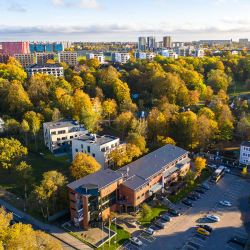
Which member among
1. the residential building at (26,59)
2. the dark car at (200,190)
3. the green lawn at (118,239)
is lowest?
the green lawn at (118,239)

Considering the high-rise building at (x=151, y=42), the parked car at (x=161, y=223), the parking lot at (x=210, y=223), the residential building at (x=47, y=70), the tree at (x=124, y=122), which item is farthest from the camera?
the high-rise building at (x=151, y=42)

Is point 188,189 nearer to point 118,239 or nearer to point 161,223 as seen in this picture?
point 161,223

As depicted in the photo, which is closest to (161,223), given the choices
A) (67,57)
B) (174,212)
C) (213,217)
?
(174,212)

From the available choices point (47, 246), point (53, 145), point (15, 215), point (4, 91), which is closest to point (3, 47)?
point (4, 91)

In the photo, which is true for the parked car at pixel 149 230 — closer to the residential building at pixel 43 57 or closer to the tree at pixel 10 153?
the tree at pixel 10 153

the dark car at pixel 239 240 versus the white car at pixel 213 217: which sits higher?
the white car at pixel 213 217

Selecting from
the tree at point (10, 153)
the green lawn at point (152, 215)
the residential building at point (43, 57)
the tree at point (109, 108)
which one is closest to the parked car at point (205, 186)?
the green lawn at point (152, 215)

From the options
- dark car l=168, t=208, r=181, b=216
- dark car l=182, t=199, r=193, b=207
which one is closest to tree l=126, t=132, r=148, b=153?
dark car l=182, t=199, r=193, b=207

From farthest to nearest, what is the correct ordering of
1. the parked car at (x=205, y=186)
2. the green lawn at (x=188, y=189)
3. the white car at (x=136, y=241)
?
the parked car at (x=205, y=186)
the green lawn at (x=188, y=189)
the white car at (x=136, y=241)
